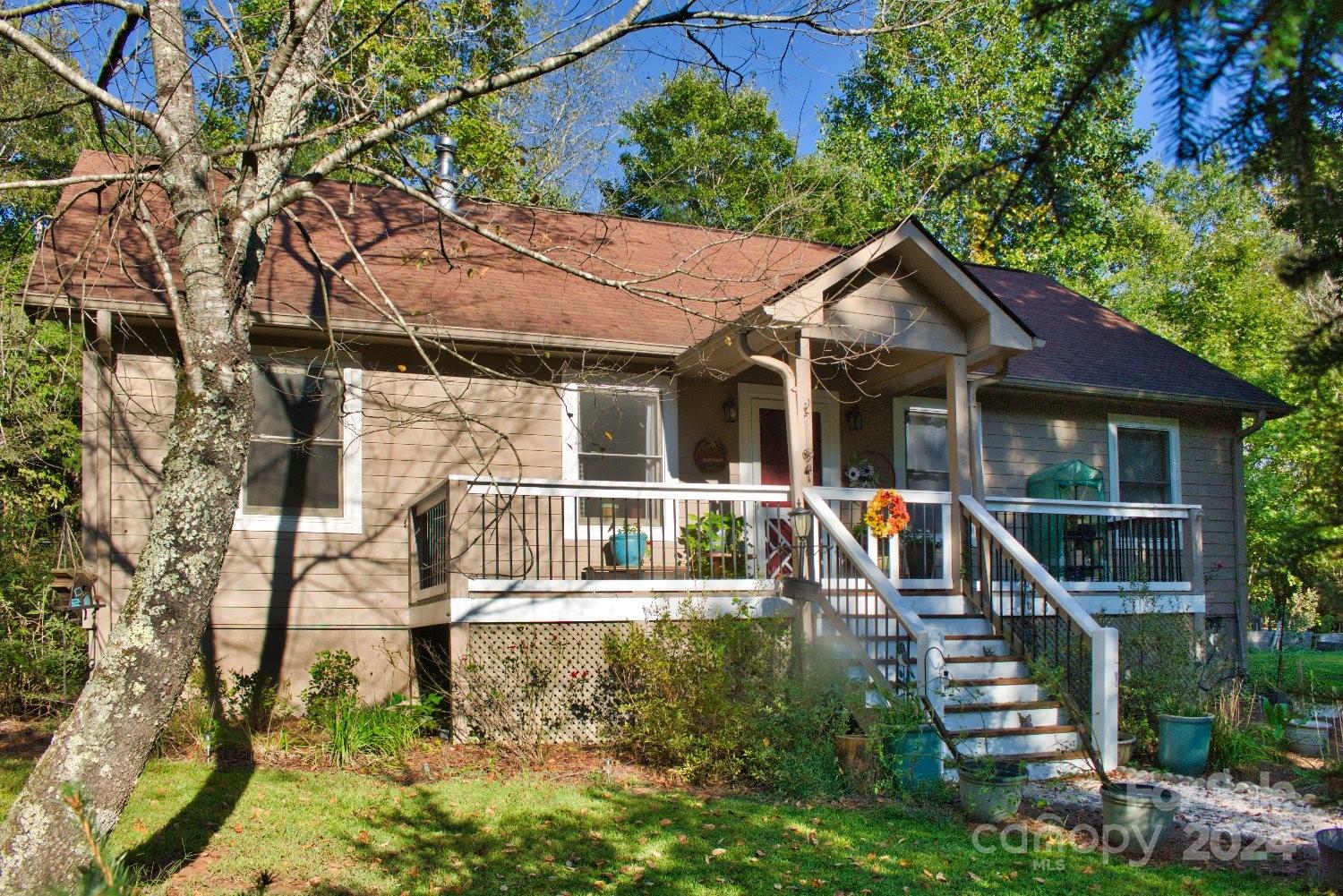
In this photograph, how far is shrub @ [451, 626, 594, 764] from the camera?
8.52 m

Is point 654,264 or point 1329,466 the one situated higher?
point 654,264

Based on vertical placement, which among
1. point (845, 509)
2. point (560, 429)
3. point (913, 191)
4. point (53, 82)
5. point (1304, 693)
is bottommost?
point (1304, 693)

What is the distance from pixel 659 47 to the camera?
677 cm

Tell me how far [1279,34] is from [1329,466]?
3.35ft

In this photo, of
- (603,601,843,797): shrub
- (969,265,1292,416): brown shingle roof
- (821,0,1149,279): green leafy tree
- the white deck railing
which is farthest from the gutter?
(603,601,843,797): shrub

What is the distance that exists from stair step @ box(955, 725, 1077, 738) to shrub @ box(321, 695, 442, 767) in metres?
4.30

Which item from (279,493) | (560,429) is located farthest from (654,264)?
(279,493)

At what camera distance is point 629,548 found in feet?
34.3

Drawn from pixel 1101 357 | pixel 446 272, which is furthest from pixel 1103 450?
pixel 446 272

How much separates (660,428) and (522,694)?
372 cm

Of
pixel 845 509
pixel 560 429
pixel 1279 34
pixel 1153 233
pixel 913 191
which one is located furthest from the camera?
pixel 1153 233

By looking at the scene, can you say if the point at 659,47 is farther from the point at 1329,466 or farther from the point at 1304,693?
the point at 1304,693

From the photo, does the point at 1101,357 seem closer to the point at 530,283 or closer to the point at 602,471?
the point at 602,471

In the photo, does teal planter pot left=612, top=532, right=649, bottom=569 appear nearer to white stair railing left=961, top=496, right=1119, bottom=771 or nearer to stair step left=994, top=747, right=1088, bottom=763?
white stair railing left=961, top=496, right=1119, bottom=771
